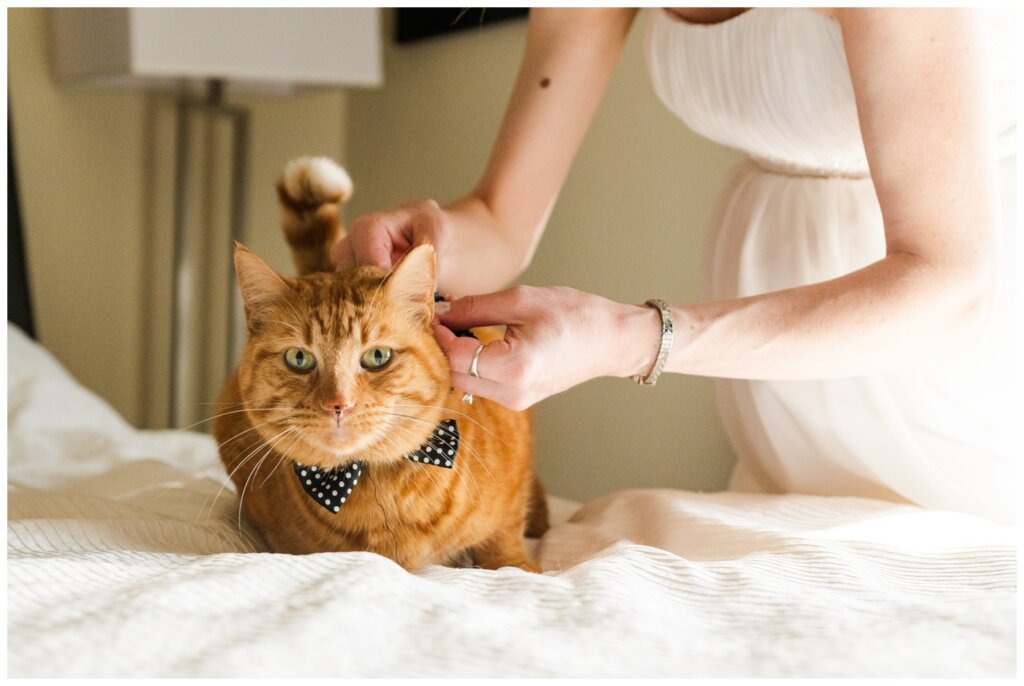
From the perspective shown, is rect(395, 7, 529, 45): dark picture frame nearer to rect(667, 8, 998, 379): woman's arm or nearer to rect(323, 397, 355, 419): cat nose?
rect(667, 8, 998, 379): woman's arm

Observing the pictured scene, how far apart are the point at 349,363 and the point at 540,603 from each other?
0.36 metres

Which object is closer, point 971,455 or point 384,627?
point 384,627

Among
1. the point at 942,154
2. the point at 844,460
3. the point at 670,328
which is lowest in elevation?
the point at 844,460

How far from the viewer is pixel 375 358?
103cm

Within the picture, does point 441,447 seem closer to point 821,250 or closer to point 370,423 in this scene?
point 370,423

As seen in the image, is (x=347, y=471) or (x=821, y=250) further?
(x=821, y=250)

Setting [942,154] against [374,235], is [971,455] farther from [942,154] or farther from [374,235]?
[374,235]

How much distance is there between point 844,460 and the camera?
1.38 metres

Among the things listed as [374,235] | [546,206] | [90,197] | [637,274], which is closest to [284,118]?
[90,197]

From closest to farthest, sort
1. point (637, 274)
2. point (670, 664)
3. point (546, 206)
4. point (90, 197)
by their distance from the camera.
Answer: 1. point (670, 664)
2. point (546, 206)
3. point (637, 274)
4. point (90, 197)

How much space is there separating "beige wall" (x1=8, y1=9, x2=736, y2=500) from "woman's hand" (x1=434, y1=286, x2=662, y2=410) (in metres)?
1.25

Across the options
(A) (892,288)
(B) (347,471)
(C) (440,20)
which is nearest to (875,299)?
(A) (892,288)

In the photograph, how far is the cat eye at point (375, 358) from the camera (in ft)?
3.37

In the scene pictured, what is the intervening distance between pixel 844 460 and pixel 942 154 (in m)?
0.53
